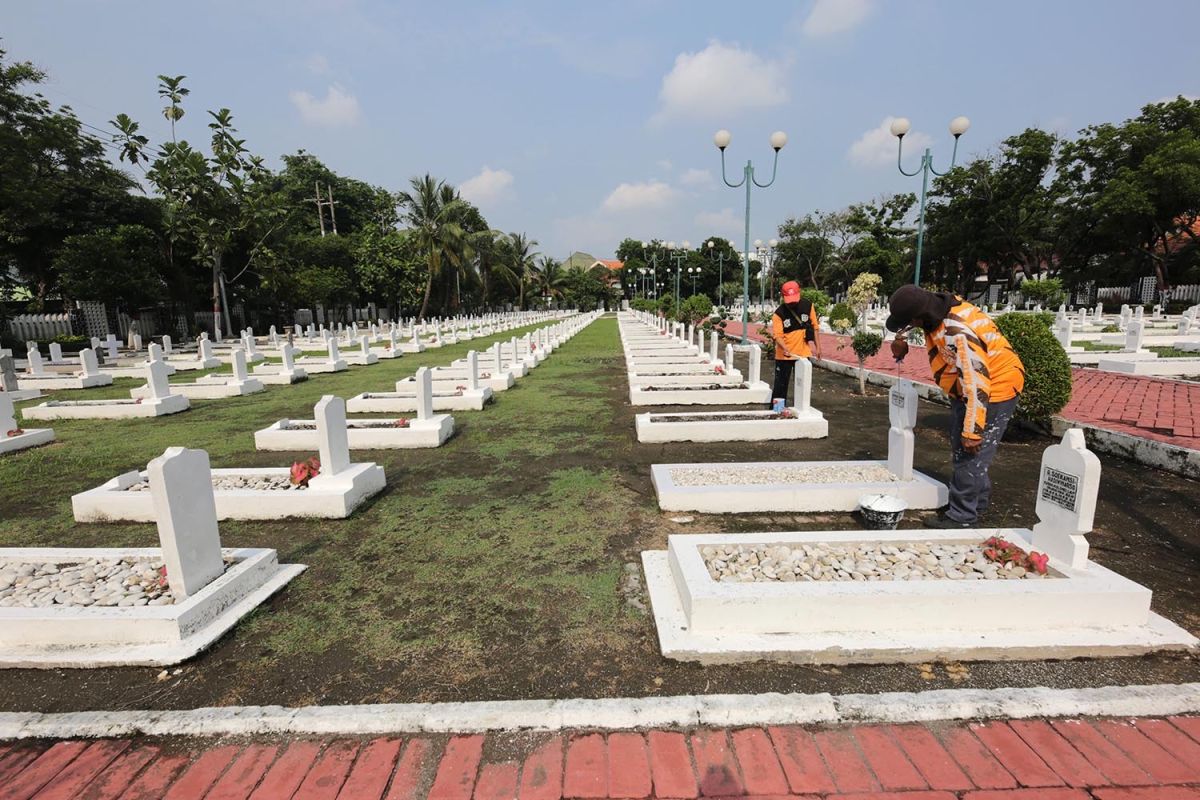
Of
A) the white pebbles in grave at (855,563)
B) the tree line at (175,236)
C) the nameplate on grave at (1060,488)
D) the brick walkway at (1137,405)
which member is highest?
the tree line at (175,236)

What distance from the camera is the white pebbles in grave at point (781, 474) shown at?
517cm

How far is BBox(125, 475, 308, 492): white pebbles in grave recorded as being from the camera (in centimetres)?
518

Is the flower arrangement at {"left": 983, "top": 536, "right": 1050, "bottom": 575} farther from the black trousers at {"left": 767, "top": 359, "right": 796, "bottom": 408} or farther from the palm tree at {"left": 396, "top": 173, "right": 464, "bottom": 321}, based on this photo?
the palm tree at {"left": 396, "top": 173, "right": 464, "bottom": 321}

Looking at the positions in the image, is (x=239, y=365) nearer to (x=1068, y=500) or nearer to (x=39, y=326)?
(x=1068, y=500)

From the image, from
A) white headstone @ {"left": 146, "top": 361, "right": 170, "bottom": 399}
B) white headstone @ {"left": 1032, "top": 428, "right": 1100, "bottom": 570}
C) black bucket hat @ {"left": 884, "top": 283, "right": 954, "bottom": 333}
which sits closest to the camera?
white headstone @ {"left": 1032, "top": 428, "right": 1100, "bottom": 570}

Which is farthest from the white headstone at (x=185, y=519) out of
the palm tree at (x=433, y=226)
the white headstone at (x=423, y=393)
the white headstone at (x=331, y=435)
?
the palm tree at (x=433, y=226)

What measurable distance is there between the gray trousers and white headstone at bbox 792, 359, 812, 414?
2915 millimetres

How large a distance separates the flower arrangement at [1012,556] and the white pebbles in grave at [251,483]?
528cm

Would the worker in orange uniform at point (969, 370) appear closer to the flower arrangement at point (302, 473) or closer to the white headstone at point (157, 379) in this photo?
the flower arrangement at point (302, 473)

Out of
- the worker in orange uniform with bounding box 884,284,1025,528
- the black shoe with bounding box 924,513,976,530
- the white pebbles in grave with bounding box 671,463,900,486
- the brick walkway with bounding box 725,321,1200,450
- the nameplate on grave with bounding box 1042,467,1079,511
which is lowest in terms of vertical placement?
the black shoe with bounding box 924,513,976,530

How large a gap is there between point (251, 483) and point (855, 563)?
17.0ft

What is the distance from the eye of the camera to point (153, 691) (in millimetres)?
2715

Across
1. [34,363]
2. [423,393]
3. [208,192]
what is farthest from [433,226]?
[423,393]

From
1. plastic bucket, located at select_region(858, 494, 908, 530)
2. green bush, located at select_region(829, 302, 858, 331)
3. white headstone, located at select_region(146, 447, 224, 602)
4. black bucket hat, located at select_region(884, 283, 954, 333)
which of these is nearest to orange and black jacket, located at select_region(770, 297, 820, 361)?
black bucket hat, located at select_region(884, 283, 954, 333)
